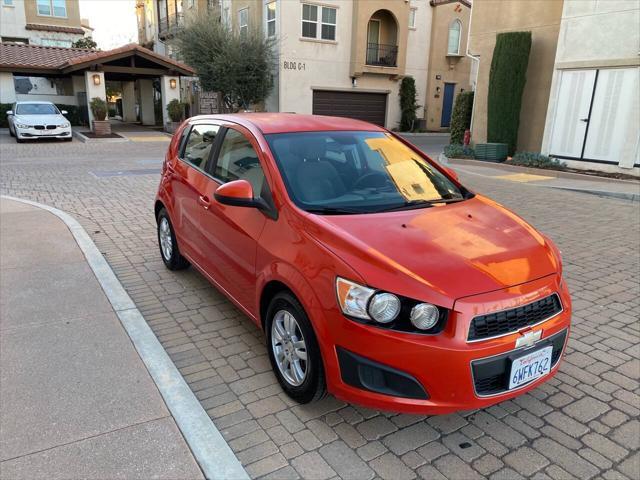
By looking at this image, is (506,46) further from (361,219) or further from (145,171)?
(361,219)

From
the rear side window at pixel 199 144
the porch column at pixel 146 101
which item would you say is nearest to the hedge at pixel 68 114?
the porch column at pixel 146 101

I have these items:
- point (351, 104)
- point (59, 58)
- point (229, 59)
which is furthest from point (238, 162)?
point (59, 58)

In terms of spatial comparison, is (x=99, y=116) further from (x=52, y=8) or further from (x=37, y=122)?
(x=52, y=8)

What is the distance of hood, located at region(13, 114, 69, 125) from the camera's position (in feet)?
60.6

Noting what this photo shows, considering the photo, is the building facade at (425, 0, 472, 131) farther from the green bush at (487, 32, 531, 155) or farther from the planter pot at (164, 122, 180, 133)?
the green bush at (487, 32, 531, 155)

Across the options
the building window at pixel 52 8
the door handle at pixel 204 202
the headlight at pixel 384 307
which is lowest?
the headlight at pixel 384 307

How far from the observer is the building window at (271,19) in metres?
25.7

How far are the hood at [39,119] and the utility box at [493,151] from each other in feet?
51.5

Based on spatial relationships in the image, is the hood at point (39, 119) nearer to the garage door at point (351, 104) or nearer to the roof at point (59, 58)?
the roof at point (59, 58)

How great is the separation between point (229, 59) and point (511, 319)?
23519 millimetres

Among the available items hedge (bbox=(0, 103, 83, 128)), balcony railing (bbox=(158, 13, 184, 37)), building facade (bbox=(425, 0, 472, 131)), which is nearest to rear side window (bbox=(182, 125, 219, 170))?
hedge (bbox=(0, 103, 83, 128))

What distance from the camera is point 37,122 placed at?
18641 millimetres

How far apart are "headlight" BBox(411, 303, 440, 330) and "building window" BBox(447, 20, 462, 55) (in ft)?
105

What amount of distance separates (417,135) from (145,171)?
18639 mm
